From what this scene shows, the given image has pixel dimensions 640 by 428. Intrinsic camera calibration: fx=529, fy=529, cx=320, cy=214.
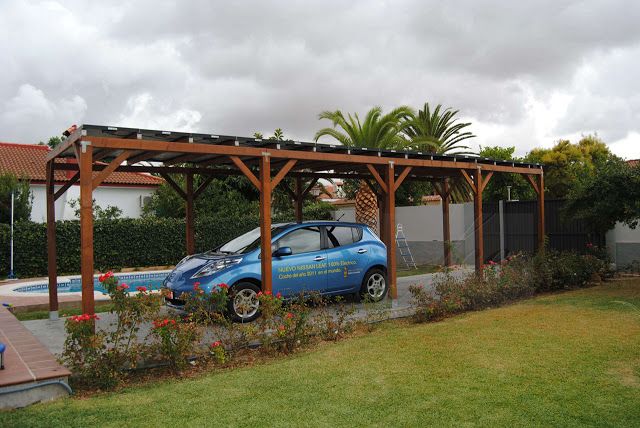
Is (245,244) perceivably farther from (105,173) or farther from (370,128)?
(370,128)

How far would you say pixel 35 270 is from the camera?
17094 mm

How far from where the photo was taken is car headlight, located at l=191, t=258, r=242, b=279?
315 inches

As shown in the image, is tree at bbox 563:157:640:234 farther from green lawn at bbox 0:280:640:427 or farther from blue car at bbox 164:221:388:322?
blue car at bbox 164:221:388:322

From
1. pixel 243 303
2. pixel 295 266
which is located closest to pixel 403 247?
pixel 295 266

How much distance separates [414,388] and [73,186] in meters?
23.8

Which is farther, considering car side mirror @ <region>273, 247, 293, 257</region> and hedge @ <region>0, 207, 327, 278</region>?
hedge @ <region>0, 207, 327, 278</region>

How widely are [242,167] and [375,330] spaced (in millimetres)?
3119

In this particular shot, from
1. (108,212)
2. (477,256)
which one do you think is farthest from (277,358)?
(108,212)

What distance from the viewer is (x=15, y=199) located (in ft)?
60.0

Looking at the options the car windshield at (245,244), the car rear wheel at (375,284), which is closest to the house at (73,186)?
the car windshield at (245,244)

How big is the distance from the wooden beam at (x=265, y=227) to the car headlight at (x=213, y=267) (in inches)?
23.9

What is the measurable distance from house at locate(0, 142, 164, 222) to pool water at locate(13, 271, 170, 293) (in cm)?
978

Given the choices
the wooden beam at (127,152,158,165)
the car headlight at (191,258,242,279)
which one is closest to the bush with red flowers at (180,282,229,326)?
the car headlight at (191,258,242,279)

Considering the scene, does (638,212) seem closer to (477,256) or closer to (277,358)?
(477,256)
